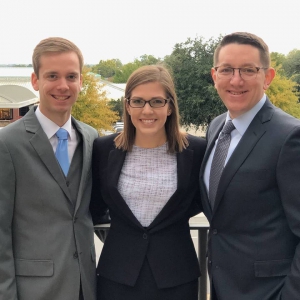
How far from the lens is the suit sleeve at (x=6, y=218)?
2.68m

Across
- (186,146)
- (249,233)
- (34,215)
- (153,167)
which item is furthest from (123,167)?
(249,233)

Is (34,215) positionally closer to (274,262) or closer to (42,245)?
(42,245)

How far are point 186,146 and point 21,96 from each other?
161ft

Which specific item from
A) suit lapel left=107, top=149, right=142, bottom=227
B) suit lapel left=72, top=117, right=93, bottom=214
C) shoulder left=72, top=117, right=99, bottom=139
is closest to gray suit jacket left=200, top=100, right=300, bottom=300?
suit lapel left=107, top=149, right=142, bottom=227

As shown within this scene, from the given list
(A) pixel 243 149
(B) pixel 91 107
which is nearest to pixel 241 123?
(A) pixel 243 149

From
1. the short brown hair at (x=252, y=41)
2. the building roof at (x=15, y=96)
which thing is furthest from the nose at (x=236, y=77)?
the building roof at (x=15, y=96)

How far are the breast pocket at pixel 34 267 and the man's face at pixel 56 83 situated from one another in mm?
947

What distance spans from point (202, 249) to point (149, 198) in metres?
0.62

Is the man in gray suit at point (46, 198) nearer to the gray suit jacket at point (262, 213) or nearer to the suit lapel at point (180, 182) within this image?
the suit lapel at point (180, 182)

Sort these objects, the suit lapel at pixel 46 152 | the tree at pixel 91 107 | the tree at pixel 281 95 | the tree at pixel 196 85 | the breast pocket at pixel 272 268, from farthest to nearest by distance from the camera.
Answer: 1. the tree at pixel 281 95
2. the tree at pixel 196 85
3. the tree at pixel 91 107
4. the suit lapel at pixel 46 152
5. the breast pocket at pixel 272 268

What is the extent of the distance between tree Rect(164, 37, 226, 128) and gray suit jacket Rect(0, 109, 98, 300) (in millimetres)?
32400

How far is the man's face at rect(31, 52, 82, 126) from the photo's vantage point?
2.92m

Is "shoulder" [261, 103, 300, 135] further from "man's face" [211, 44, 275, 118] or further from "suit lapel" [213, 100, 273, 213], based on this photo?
"man's face" [211, 44, 275, 118]

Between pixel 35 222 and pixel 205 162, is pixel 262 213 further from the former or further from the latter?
pixel 35 222
